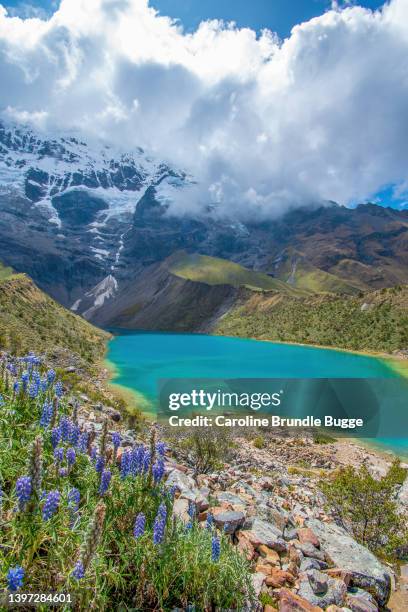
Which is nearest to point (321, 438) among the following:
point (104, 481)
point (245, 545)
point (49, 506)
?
point (245, 545)

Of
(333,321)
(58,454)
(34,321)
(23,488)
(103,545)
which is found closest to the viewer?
(23,488)

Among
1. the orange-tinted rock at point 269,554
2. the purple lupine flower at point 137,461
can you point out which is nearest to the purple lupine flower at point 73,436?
the purple lupine flower at point 137,461

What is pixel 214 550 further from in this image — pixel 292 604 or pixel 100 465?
pixel 100 465

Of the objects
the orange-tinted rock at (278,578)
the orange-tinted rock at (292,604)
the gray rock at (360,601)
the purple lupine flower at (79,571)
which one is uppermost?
the purple lupine flower at (79,571)

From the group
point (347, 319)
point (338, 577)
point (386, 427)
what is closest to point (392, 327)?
point (347, 319)

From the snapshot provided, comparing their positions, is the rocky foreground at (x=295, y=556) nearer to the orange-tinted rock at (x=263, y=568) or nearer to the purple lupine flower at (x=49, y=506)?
the orange-tinted rock at (x=263, y=568)

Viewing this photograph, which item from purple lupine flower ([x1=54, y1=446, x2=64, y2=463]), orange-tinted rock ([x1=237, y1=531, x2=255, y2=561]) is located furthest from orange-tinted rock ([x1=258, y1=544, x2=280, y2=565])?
purple lupine flower ([x1=54, y1=446, x2=64, y2=463])
